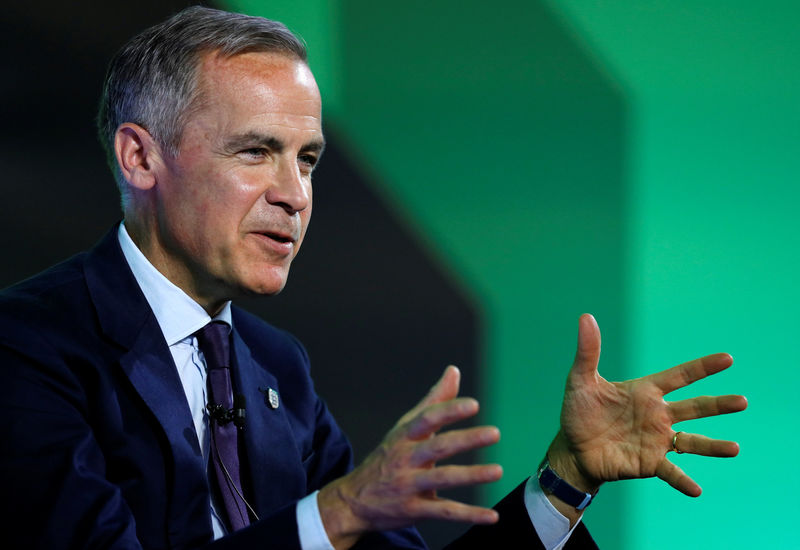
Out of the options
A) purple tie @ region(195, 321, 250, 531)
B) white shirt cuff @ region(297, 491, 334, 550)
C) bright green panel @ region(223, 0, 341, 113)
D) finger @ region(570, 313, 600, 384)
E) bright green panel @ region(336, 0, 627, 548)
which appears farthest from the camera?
bright green panel @ region(336, 0, 627, 548)

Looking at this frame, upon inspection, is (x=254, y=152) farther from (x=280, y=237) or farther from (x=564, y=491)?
(x=564, y=491)

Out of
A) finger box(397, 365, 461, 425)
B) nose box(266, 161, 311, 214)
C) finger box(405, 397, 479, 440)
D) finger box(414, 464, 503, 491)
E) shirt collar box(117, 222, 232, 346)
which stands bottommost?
finger box(414, 464, 503, 491)

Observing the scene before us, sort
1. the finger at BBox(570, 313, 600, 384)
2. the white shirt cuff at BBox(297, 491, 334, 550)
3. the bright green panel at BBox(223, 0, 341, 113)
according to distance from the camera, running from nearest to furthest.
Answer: the white shirt cuff at BBox(297, 491, 334, 550), the finger at BBox(570, 313, 600, 384), the bright green panel at BBox(223, 0, 341, 113)

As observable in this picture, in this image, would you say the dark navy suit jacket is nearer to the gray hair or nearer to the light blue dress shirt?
the light blue dress shirt

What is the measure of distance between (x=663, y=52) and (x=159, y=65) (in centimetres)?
166

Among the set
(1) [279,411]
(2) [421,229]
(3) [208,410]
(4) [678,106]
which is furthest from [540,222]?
(3) [208,410]

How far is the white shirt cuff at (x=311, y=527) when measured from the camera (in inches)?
53.4

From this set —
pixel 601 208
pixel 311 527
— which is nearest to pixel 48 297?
pixel 311 527

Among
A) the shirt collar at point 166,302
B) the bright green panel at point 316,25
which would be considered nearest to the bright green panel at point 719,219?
the bright green panel at point 316,25

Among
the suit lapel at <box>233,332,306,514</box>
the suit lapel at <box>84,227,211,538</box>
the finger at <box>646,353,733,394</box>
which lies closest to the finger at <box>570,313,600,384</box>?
the finger at <box>646,353,733,394</box>

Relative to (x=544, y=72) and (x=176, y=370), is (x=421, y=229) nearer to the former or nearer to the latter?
(x=544, y=72)

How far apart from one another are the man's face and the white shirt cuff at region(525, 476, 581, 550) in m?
0.61

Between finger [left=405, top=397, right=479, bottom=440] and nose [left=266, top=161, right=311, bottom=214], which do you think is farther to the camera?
nose [left=266, top=161, right=311, bottom=214]

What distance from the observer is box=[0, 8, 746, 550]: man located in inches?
59.9
